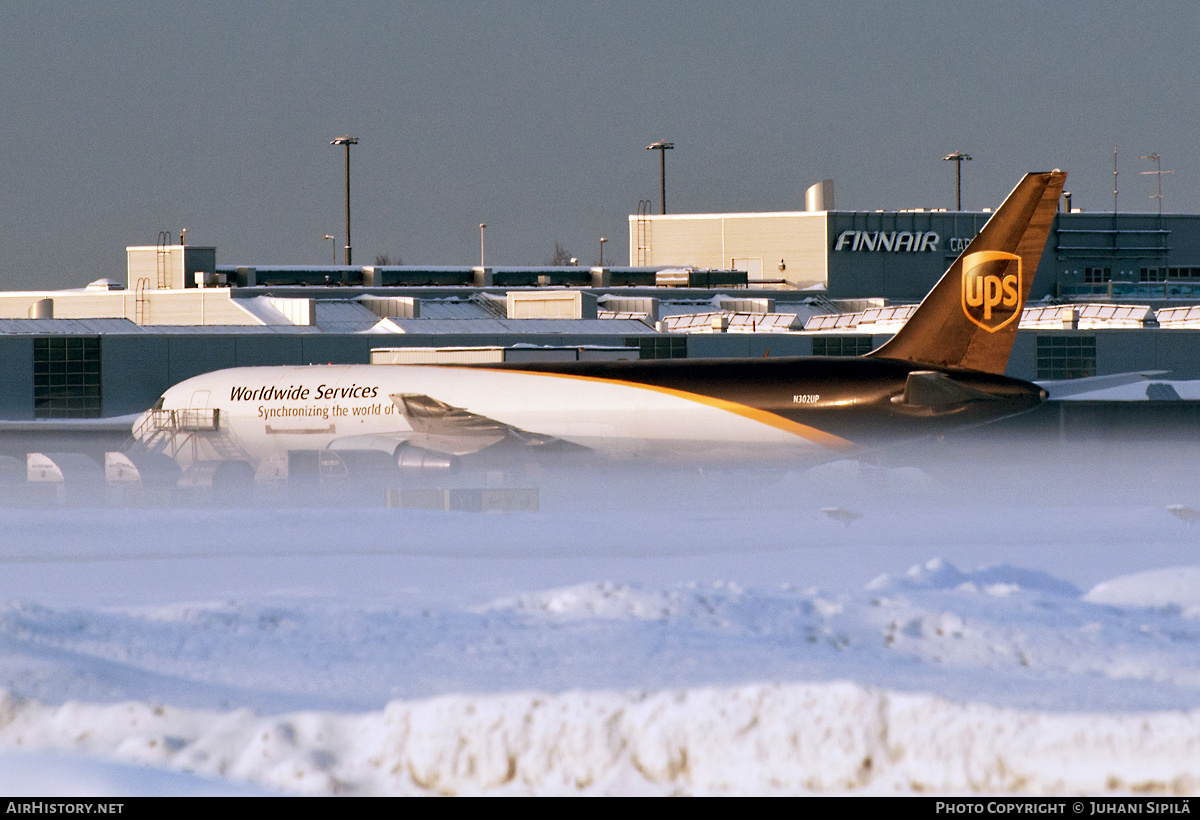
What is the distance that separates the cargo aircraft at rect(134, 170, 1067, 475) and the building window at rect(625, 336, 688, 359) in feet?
72.2

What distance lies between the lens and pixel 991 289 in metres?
38.1

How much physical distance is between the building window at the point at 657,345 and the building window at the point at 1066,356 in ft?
48.9

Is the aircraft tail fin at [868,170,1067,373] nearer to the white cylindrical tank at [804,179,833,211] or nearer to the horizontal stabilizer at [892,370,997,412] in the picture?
the horizontal stabilizer at [892,370,997,412]

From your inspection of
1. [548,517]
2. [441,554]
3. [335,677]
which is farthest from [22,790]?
[548,517]

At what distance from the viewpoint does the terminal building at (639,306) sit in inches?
2152

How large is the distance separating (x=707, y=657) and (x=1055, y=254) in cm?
10916

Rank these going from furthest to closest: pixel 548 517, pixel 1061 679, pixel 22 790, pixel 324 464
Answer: pixel 324 464 < pixel 548 517 < pixel 1061 679 < pixel 22 790

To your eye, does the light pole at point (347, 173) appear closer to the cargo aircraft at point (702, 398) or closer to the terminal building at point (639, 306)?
the terminal building at point (639, 306)

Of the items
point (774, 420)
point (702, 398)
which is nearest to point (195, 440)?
point (702, 398)

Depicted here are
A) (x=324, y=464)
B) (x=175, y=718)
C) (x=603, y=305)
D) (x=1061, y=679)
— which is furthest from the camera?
(x=603, y=305)

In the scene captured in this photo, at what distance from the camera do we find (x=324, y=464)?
40.2 metres

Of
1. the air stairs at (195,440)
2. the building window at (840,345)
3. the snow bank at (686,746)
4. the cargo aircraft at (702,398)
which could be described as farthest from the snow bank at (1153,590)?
the building window at (840,345)

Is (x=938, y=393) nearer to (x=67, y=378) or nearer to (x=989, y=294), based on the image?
(x=989, y=294)

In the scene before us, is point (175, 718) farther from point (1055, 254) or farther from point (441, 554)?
point (1055, 254)
